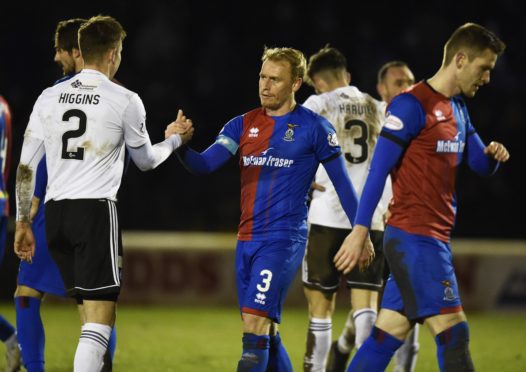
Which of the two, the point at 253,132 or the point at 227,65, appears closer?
the point at 253,132

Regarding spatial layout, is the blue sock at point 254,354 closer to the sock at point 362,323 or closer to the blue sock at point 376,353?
the blue sock at point 376,353

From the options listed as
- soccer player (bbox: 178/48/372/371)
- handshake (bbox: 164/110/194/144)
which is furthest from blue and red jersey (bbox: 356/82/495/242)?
handshake (bbox: 164/110/194/144)

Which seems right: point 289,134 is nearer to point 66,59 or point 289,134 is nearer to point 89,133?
point 89,133

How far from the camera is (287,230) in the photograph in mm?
5867

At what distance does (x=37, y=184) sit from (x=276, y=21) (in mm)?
10557

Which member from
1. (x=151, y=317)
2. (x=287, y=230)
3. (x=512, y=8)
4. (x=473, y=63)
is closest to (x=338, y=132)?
(x=287, y=230)

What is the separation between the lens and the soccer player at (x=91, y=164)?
18.2 ft

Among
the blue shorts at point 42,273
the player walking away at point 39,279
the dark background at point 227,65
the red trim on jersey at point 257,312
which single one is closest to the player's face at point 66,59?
the player walking away at point 39,279

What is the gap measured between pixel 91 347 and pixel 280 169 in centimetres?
158

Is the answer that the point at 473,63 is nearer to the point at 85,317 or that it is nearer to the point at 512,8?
the point at 85,317

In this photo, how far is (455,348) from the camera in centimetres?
504

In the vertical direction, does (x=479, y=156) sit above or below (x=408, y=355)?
above

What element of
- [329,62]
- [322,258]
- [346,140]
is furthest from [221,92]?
[322,258]

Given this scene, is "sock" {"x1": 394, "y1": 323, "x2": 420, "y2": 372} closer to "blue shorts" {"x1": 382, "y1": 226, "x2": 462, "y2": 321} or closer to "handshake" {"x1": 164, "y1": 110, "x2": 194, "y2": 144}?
"blue shorts" {"x1": 382, "y1": 226, "x2": 462, "y2": 321}
